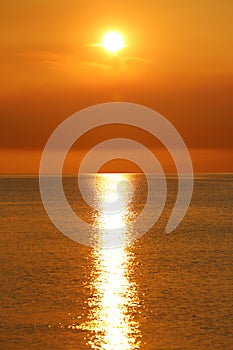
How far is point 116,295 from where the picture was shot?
143 feet

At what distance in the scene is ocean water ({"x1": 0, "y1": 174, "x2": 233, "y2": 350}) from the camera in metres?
33.2

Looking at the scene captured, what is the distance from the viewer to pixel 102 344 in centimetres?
3181

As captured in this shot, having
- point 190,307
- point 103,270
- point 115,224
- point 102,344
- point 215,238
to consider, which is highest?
point 115,224

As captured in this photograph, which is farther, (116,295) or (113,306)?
(116,295)

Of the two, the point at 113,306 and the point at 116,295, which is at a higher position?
the point at 116,295

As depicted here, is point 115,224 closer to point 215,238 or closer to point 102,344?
point 215,238

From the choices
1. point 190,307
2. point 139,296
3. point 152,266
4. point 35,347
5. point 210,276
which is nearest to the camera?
point 35,347

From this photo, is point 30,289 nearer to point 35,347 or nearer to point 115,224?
point 35,347

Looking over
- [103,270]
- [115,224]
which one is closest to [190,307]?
[103,270]

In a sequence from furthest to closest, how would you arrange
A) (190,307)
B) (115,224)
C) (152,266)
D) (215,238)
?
(115,224), (215,238), (152,266), (190,307)

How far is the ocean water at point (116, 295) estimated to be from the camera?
3325cm

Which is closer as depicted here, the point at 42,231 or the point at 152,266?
the point at 152,266

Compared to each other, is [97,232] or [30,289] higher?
[97,232]

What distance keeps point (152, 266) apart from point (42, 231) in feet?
124
